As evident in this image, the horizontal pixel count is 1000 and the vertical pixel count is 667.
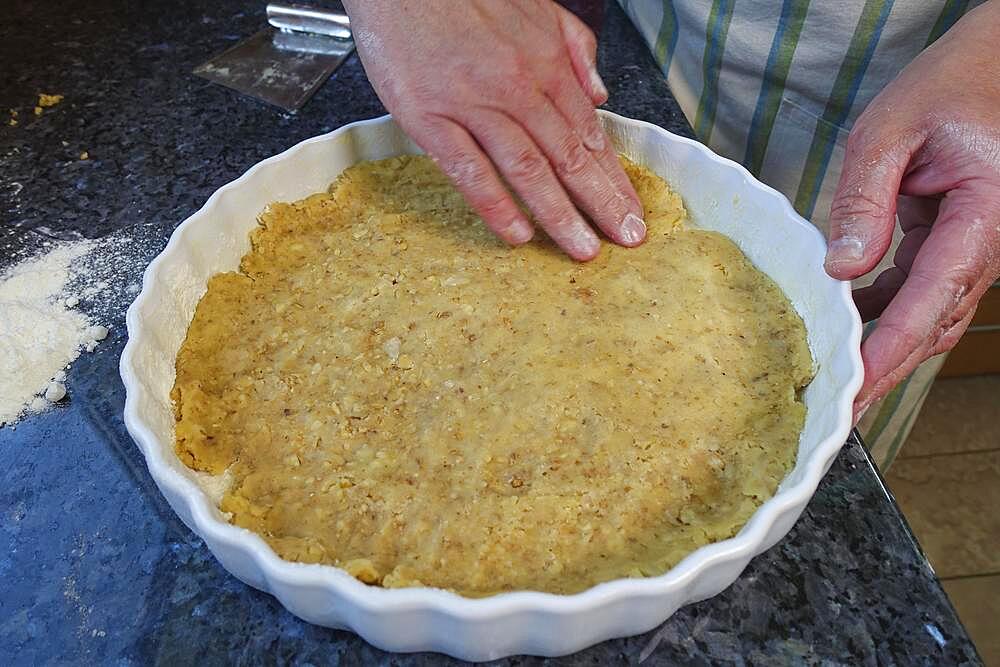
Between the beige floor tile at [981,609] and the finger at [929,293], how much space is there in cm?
116

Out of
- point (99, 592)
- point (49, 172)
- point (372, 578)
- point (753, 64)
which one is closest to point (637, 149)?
point (753, 64)

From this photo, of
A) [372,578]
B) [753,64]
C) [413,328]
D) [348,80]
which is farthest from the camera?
[348,80]

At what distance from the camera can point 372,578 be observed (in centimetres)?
68

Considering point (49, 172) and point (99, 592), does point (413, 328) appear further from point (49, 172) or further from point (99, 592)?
point (49, 172)

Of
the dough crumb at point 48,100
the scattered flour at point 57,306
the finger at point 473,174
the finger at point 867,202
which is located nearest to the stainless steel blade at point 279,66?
the dough crumb at point 48,100

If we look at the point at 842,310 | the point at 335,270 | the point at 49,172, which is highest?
the point at 842,310

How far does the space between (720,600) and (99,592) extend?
0.63 metres

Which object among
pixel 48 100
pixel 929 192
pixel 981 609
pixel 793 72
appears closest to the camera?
pixel 929 192

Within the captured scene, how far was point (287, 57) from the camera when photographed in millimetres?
1585

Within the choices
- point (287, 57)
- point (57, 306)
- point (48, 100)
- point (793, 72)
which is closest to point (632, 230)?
point (793, 72)

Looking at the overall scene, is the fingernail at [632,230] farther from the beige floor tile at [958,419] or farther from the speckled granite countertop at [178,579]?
the beige floor tile at [958,419]

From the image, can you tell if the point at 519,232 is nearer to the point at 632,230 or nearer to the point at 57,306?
the point at 632,230

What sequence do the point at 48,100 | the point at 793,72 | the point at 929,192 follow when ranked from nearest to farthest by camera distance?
the point at 929,192
the point at 793,72
the point at 48,100

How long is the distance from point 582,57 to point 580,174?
0.59 feet
